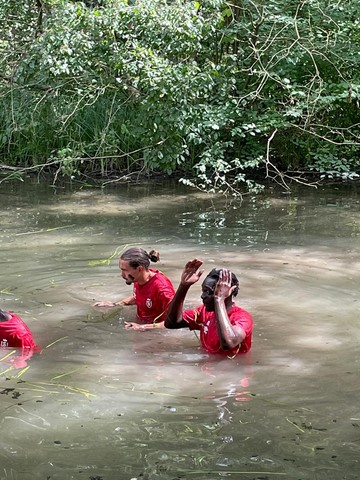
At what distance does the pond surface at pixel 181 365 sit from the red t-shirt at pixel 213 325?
10 cm

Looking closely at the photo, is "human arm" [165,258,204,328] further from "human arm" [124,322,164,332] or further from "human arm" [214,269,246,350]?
"human arm" [124,322,164,332]

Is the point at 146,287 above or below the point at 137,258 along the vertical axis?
below

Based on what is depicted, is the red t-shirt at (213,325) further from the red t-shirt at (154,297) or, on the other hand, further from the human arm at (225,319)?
the red t-shirt at (154,297)

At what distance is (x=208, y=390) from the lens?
4.85m

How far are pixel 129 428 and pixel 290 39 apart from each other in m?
9.87

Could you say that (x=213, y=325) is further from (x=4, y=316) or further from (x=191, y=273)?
(x=4, y=316)

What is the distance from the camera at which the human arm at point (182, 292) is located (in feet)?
17.0

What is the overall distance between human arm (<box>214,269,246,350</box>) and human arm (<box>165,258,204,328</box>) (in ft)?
0.55

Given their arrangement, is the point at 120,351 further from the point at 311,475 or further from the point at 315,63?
the point at 315,63

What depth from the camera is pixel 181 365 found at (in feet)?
17.6

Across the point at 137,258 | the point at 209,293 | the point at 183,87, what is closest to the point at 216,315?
the point at 209,293

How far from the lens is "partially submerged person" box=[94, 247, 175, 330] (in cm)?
624

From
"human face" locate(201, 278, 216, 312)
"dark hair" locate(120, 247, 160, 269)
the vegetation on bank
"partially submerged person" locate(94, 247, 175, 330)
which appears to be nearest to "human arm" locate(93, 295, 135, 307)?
"partially submerged person" locate(94, 247, 175, 330)

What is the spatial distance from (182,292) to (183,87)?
297 inches
